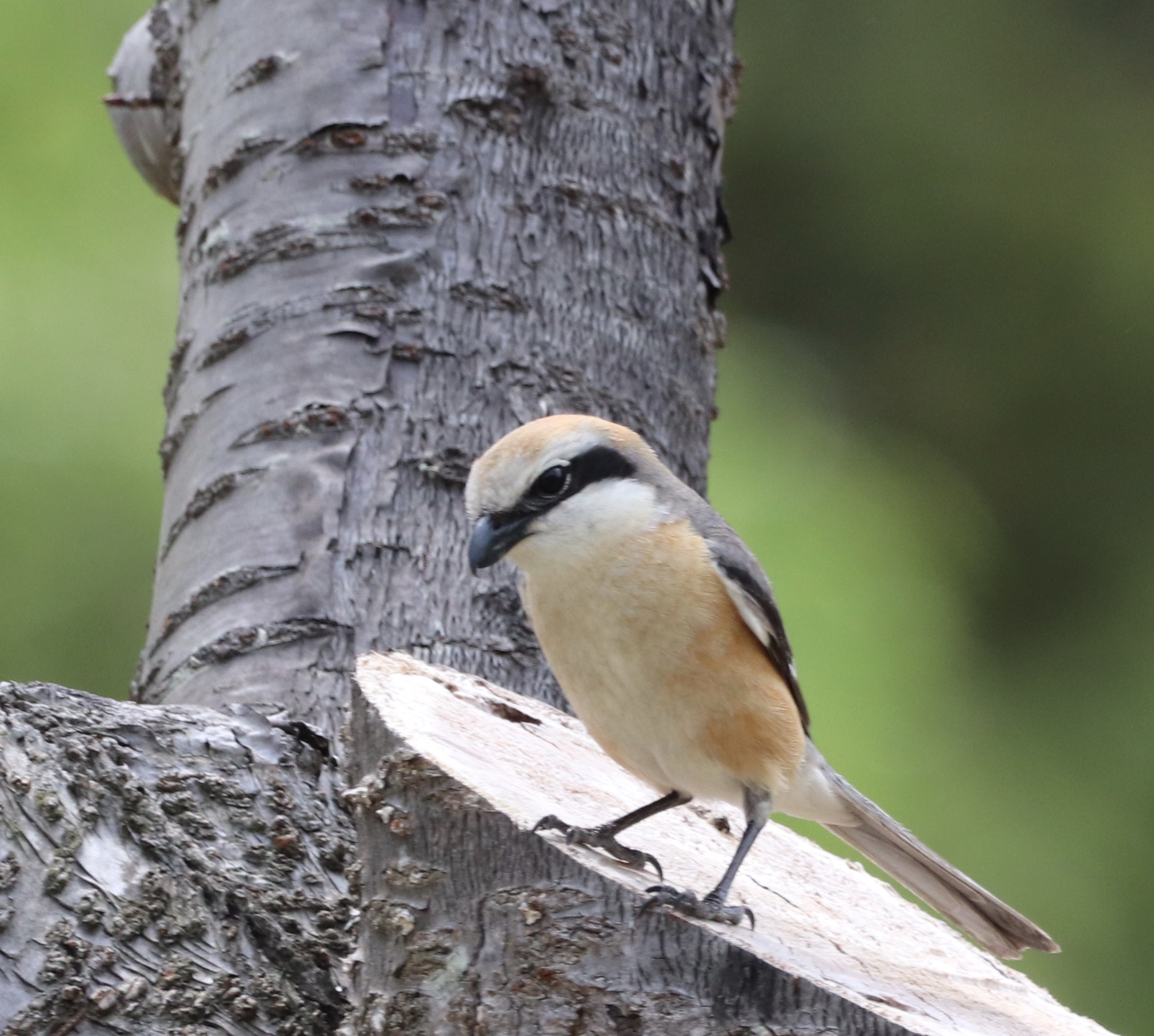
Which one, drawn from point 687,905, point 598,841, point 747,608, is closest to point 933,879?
point 747,608

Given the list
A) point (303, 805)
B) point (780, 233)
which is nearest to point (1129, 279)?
point (780, 233)

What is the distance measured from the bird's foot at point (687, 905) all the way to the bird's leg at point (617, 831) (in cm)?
10

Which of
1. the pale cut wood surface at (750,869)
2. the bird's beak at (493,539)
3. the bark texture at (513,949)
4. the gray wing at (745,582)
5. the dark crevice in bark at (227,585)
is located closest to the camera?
the bark texture at (513,949)

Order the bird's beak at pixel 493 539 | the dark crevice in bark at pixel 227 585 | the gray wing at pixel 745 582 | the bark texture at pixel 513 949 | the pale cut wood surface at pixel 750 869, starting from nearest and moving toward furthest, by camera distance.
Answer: the bark texture at pixel 513 949 < the pale cut wood surface at pixel 750 869 < the bird's beak at pixel 493 539 < the gray wing at pixel 745 582 < the dark crevice in bark at pixel 227 585

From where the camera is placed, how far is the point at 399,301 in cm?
209

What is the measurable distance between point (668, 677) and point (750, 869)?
329 millimetres

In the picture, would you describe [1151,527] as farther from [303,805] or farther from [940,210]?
[303,805]

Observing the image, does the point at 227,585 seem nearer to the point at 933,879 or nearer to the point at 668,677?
the point at 668,677

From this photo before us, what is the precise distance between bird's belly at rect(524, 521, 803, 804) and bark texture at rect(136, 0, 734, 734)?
0.76ft

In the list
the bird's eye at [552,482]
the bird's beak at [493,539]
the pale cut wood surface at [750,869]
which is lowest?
the pale cut wood surface at [750,869]

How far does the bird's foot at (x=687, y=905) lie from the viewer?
125 centimetres

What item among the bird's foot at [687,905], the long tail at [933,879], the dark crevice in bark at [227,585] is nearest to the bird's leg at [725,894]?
the bird's foot at [687,905]

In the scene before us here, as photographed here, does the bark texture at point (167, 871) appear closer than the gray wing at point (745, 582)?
Yes

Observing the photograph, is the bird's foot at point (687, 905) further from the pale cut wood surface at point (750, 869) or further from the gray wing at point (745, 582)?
the gray wing at point (745, 582)
